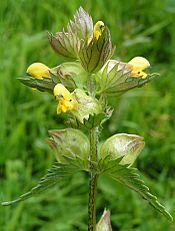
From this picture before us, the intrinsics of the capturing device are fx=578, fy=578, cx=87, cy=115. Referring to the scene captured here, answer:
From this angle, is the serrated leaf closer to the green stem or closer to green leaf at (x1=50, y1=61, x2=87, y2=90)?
green leaf at (x1=50, y1=61, x2=87, y2=90)

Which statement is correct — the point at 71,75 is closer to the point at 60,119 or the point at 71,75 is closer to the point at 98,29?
the point at 98,29

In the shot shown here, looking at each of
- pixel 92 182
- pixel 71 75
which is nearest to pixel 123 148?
pixel 92 182

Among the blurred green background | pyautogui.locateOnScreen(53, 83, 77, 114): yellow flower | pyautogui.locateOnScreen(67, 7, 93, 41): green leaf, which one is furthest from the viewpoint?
the blurred green background

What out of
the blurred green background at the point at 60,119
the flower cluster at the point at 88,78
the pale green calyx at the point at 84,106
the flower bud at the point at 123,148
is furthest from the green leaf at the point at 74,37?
the blurred green background at the point at 60,119

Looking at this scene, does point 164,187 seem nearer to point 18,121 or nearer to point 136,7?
point 18,121

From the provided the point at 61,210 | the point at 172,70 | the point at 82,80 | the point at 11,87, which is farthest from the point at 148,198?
the point at 172,70

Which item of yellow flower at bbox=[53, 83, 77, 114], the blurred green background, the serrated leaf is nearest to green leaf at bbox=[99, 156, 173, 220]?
yellow flower at bbox=[53, 83, 77, 114]
